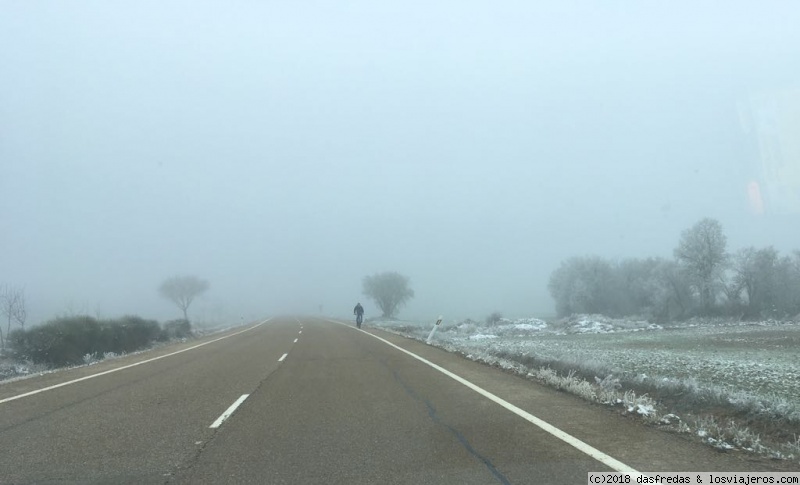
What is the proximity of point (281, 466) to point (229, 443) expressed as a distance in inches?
51.9

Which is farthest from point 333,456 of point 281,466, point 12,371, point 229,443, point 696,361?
point 12,371

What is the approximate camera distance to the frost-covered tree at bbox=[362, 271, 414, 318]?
9331cm

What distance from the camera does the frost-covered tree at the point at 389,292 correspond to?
93.3 metres

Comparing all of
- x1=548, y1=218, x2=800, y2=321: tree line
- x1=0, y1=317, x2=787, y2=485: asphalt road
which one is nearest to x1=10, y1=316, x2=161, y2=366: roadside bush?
x1=0, y1=317, x2=787, y2=485: asphalt road

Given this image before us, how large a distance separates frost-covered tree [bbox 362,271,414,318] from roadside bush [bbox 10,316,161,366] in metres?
62.7

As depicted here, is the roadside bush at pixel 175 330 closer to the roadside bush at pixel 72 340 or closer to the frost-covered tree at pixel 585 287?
the roadside bush at pixel 72 340

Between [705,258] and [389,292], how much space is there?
1899 inches

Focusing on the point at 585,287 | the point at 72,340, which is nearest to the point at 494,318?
the point at 585,287

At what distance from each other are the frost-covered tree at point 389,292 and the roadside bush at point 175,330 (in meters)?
51.7

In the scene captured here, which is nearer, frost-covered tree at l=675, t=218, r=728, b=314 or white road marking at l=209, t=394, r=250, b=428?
white road marking at l=209, t=394, r=250, b=428

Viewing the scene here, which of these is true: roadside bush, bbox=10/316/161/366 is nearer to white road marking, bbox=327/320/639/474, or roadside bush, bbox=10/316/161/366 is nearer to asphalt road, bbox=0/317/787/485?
asphalt road, bbox=0/317/787/485

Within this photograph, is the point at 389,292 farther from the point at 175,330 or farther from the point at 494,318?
the point at 175,330

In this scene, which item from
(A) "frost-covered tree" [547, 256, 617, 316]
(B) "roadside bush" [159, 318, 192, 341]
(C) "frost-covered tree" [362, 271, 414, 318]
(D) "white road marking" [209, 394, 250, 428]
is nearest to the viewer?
(D) "white road marking" [209, 394, 250, 428]

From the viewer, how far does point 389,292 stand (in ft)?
306
